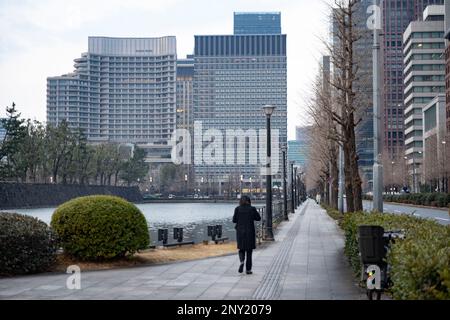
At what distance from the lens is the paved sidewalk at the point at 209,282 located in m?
10.1

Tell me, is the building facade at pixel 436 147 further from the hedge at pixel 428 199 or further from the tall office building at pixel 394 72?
the tall office building at pixel 394 72

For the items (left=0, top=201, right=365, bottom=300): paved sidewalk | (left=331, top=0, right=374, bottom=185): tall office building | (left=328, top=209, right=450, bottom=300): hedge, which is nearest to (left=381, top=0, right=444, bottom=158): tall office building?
(left=331, top=0, right=374, bottom=185): tall office building

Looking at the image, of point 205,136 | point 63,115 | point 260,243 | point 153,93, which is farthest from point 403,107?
point 260,243

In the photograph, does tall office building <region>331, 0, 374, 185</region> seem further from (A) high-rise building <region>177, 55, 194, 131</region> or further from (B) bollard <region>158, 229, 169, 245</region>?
(A) high-rise building <region>177, 55, 194, 131</region>

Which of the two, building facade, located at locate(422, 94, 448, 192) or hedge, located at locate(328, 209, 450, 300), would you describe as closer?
hedge, located at locate(328, 209, 450, 300)

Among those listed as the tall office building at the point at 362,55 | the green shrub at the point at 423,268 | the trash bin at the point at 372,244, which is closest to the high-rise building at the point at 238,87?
the tall office building at the point at 362,55

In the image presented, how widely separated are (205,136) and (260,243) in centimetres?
12804

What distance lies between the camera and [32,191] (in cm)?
7738

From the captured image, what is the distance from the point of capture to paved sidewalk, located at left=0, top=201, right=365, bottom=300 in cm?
1009

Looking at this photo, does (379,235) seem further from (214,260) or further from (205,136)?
(205,136)

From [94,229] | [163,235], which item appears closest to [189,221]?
[163,235]

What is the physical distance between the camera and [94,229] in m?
13.9

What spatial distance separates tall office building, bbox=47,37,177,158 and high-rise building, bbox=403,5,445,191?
6780cm

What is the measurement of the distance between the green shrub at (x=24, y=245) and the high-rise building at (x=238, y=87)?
11883 centimetres
